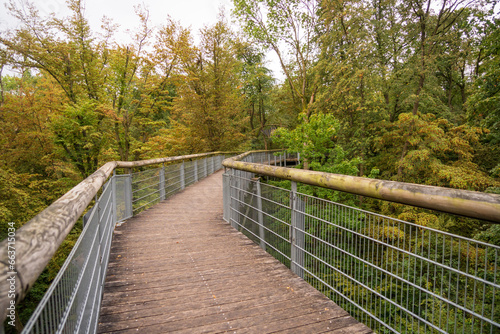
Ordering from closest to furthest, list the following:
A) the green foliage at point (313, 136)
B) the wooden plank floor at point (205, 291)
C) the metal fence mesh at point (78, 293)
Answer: the metal fence mesh at point (78, 293)
the wooden plank floor at point (205, 291)
the green foliage at point (313, 136)

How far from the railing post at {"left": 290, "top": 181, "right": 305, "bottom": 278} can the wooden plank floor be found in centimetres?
14

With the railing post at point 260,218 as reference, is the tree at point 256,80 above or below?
above

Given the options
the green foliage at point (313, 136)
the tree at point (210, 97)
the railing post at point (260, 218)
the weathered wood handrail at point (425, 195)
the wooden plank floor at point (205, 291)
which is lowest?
the wooden plank floor at point (205, 291)

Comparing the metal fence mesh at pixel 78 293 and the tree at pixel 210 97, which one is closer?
the metal fence mesh at pixel 78 293

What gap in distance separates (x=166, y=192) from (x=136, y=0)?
1173cm

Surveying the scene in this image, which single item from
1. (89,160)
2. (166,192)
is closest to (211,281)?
(166,192)

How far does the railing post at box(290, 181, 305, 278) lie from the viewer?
9.59ft

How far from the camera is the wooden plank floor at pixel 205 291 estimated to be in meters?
2.16

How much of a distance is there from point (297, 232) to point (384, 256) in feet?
3.52

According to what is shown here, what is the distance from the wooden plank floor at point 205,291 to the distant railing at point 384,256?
23 centimetres

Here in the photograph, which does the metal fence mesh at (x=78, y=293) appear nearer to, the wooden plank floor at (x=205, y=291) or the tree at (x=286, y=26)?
the wooden plank floor at (x=205, y=291)

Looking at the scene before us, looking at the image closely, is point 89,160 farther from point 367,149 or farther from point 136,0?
point 367,149

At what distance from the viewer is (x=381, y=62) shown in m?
15.1

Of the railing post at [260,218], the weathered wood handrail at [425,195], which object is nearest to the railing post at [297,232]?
the weathered wood handrail at [425,195]
